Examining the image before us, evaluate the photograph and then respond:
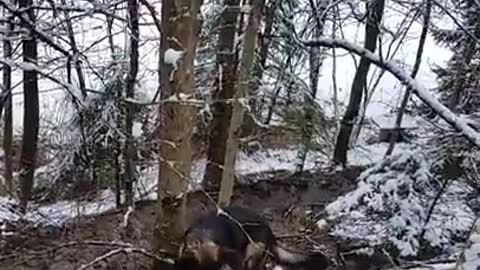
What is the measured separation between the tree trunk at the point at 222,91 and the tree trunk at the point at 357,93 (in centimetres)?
294

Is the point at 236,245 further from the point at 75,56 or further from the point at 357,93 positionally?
the point at 357,93

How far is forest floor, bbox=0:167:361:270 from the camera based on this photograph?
8.35 m

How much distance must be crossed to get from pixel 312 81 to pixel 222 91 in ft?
14.2

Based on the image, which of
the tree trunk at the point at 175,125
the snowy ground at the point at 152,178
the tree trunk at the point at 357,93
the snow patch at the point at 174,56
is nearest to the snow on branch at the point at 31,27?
the snowy ground at the point at 152,178

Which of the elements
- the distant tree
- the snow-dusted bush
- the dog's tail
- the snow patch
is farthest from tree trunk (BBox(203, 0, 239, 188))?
the snow patch

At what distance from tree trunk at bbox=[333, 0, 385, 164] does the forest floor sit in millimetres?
416

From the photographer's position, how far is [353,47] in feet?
29.9

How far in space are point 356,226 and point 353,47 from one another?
2.36 meters

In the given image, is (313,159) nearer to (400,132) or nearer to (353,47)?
(400,132)

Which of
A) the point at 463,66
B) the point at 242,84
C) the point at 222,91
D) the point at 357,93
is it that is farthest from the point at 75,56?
the point at 463,66

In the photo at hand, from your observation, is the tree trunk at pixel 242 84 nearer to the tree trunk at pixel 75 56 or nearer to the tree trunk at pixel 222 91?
the tree trunk at pixel 222 91

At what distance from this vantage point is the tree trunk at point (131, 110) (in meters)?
9.86

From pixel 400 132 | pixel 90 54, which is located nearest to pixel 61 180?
pixel 90 54

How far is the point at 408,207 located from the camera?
29.9ft
